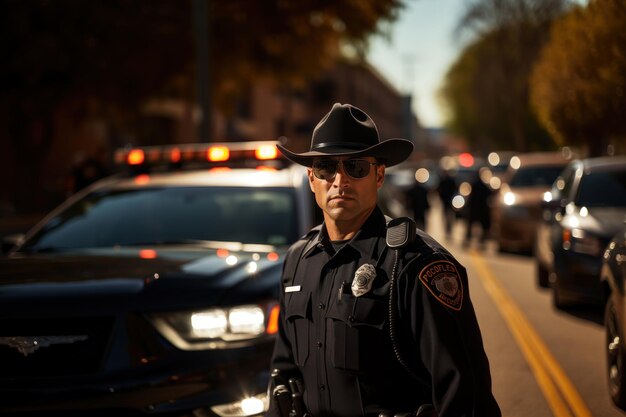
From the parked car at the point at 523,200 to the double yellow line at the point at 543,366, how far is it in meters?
5.48

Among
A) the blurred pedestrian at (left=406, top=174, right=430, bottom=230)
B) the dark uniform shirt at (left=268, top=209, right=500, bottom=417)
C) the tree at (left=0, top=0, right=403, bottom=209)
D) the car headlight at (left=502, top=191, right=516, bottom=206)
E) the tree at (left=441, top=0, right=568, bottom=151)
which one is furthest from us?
the tree at (left=441, top=0, right=568, bottom=151)

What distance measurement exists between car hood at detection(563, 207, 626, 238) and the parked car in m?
6.74

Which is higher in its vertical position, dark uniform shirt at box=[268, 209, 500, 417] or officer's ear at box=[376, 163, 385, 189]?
officer's ear at box=[376, 163, 385, 189]

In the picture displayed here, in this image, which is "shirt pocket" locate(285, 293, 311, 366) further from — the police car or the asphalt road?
the asphalt road

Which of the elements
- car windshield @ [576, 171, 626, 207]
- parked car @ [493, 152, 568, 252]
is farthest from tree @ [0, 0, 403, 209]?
car windshield @ [576, 171, 626, 207]

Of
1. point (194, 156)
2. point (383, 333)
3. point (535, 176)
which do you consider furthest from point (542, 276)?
point (383, 333)

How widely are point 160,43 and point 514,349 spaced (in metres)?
14.5

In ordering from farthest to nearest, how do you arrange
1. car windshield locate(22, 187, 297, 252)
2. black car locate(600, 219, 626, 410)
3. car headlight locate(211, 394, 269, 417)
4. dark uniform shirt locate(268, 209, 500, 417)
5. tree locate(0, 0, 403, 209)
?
tree locate(0, 0, 403, 209)
black car locate(600, 219, 626, 410)
car windshield locate(22, 187, 297, 252)
car headlight locate(211, 394, 269, 417)
dark uniform shirt locate(268, 209, 500, 417)

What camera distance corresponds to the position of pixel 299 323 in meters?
2.97

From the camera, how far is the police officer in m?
2.68

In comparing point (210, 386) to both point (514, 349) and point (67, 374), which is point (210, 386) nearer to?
point (67, 374)

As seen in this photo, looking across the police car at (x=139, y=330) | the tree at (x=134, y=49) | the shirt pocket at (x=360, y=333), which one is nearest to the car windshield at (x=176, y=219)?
the police car at (x=139, y=330)

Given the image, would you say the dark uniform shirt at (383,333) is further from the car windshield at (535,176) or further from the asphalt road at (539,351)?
the car windshield at (535,176)

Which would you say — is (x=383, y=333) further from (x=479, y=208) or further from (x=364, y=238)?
(x=479, y=208)
